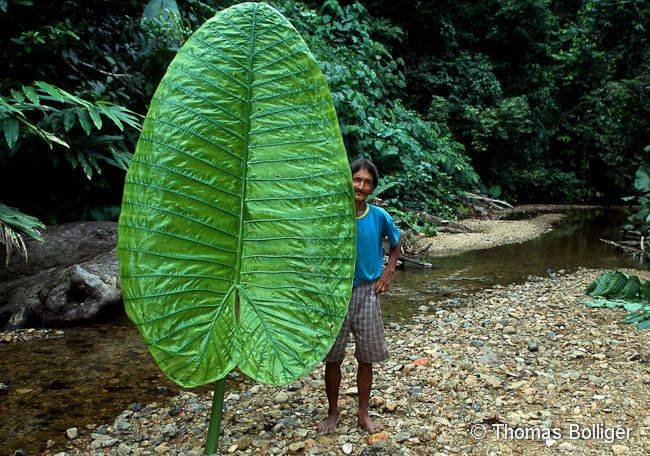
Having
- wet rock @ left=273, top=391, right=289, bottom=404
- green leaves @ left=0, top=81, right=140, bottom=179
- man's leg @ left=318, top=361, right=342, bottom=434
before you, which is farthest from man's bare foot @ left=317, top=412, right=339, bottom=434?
green leaves @ left=0, top=81, right=140, bottom=179

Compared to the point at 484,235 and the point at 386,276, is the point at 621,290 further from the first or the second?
the point at 484,235

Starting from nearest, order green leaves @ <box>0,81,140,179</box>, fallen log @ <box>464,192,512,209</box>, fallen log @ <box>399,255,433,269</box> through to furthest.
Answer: green leaves @ <box>0,81,140,179</box>
fallen log @ <box>399,255,433,269</box>
fallen log @ <box>464,192,512,209</box>

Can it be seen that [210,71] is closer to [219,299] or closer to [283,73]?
[283,73]

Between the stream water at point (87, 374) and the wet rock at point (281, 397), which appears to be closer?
the stream water at point (87, 374)

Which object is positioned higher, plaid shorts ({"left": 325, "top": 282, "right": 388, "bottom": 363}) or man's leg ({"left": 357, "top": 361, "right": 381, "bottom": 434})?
plaid shorts ({"left": 325, "top": 282, "right": 388, "bottom": 363})

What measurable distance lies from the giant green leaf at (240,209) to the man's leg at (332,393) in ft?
2.97

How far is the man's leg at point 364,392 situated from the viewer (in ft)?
7.11

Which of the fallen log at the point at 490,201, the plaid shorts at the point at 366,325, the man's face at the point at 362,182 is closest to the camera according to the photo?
the man's face at the point at 362,182

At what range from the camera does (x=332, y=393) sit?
86.0 inches

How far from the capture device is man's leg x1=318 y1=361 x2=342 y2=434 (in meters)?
2.14

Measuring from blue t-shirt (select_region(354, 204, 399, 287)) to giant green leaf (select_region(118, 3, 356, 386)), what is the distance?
780mm

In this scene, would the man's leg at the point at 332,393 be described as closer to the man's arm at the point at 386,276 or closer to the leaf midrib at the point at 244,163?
the man's arm at the point at 386,276

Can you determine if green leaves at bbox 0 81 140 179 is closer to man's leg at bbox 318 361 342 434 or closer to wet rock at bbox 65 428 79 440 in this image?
wet rock at bbox 65 428 79 440

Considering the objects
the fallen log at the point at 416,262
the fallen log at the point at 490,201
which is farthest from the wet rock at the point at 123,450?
the fallen log at the point at 490,201
